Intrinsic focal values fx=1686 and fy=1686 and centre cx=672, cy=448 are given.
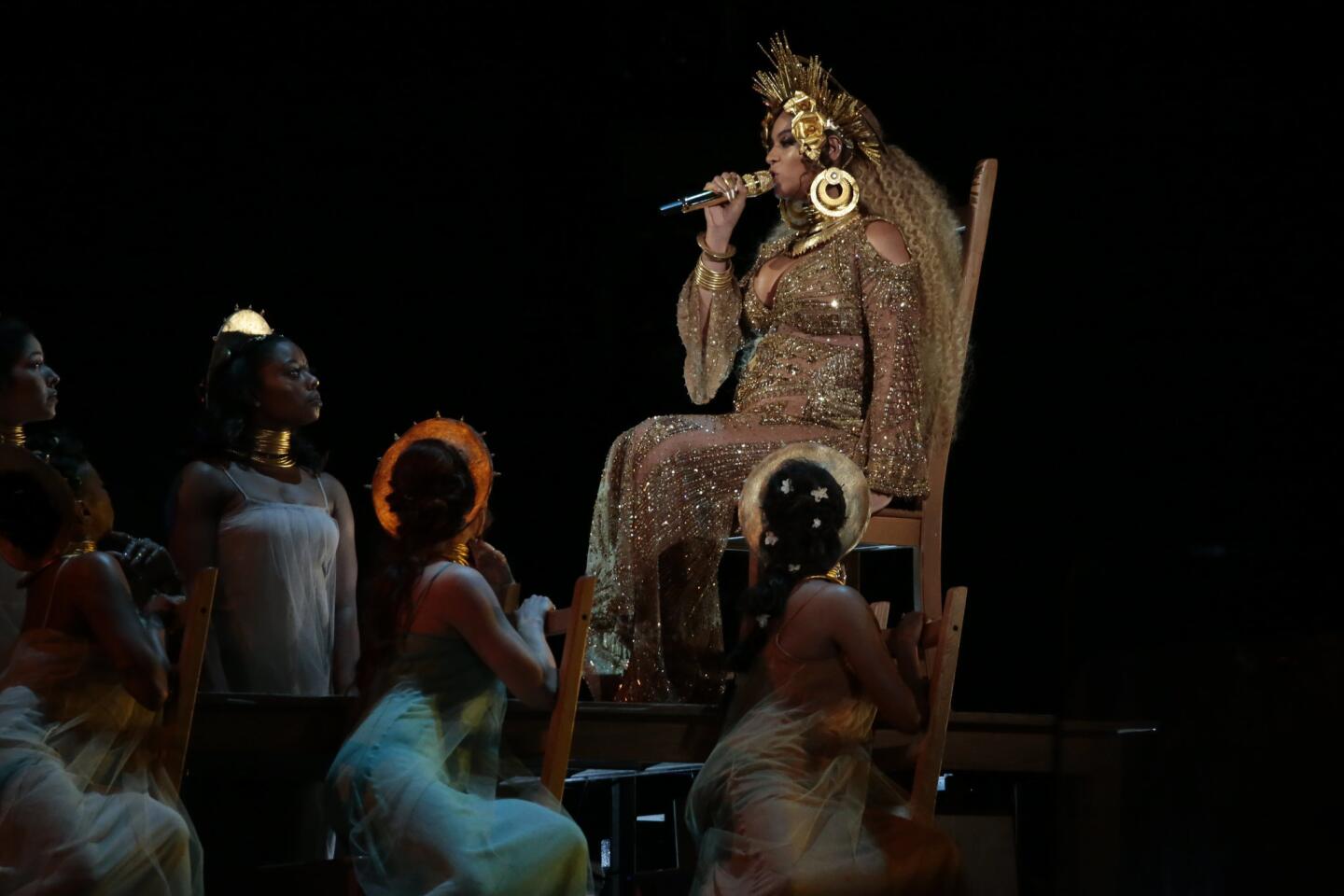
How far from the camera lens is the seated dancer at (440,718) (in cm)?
252

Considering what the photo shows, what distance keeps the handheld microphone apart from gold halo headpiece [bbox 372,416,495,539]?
0.72 m

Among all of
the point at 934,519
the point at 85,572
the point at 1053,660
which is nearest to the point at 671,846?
the point at 1053,660

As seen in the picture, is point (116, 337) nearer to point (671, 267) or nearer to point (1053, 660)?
point (671, 267)

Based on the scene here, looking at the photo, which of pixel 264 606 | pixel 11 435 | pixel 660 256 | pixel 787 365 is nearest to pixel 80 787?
pixel 264 606

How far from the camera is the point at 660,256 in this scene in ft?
16.0

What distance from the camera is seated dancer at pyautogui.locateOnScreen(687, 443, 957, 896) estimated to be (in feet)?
8.86

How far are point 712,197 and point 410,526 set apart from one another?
125cm

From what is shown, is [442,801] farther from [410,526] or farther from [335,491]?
[335,491]

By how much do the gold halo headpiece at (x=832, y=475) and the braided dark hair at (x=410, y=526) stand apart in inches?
22.5

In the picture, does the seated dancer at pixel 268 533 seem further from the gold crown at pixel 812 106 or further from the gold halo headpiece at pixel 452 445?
the gold crown at pixel 812 106

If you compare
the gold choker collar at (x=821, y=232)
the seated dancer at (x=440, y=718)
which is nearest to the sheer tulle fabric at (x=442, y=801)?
the seated dancer at (x=440, y=718)

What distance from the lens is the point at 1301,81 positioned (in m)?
4.07

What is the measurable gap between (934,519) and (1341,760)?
3.04 feet

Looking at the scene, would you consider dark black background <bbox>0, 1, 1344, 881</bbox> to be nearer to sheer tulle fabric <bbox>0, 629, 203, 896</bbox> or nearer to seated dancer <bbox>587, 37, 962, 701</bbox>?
seated dancer <bbox>587, 37, 962, 701</bbox>
